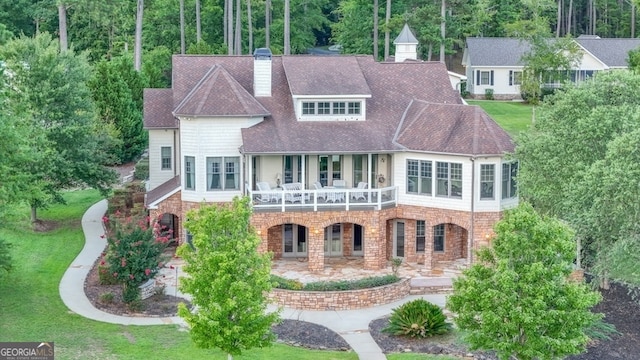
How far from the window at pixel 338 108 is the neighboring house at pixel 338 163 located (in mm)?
53

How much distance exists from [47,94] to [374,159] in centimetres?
1308

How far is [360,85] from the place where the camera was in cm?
3834

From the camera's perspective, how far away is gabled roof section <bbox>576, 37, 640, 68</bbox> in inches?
2965

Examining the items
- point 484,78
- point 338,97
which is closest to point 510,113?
point 484,78

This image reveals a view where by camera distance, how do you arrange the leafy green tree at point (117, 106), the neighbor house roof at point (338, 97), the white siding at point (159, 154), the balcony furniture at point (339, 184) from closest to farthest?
the neighbor house roof at point (338, 97)
the balcony furniture at point (339, 184)
the white siding at point (159, 154)
the leafy green tree at point (117, 106)

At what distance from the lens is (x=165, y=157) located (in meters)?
42.6

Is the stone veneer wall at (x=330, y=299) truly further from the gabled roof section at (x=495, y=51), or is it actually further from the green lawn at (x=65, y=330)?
the gabled roof section at (x=495, y=51)

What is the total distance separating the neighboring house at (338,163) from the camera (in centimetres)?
3603

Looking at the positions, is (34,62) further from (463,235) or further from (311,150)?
(463,235)

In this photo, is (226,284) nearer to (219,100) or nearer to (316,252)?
(316,252)

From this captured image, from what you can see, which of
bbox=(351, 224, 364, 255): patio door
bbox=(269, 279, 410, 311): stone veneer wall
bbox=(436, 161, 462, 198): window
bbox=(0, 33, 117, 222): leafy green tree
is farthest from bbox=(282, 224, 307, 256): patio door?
bbox=(0, 33, 117, 222): leafy green tree

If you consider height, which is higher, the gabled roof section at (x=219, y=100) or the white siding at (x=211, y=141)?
the gabled roof section at (x=219, y=100)

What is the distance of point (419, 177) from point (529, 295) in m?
13.7

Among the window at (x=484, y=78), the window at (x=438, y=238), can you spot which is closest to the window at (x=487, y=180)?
the window at (x=438, y=238)
